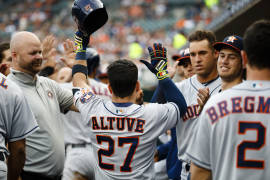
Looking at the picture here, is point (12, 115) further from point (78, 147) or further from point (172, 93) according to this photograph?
point (78, 147)

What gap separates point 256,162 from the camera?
200 cm

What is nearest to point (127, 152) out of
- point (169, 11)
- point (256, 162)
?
point (256, 162)

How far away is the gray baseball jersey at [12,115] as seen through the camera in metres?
2.78

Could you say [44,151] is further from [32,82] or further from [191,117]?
[191,117]

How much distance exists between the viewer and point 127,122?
2.66m

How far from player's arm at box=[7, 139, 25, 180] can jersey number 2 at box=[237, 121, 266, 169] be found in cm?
182

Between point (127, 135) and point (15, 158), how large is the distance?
1.02 metres

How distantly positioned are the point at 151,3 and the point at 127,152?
71.8 ft

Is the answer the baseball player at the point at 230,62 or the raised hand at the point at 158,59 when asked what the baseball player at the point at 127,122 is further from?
the baseball player at the point at 230,62

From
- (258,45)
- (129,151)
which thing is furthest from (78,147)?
(258,45)

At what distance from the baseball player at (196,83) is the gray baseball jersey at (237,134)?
40.4 inches

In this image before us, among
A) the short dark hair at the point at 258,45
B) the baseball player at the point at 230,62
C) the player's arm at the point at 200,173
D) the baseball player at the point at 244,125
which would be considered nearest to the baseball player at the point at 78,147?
the baseball player at the point at 230,62

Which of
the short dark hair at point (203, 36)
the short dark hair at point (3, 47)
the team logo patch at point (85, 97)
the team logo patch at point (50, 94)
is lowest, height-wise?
the team logo patch at point (50, 94)

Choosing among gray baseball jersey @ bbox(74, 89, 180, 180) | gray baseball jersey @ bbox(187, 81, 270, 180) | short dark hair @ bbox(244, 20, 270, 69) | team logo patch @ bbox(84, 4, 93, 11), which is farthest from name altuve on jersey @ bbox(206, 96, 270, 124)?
team logo patch @ bbox(84, 4, 93, 11)
